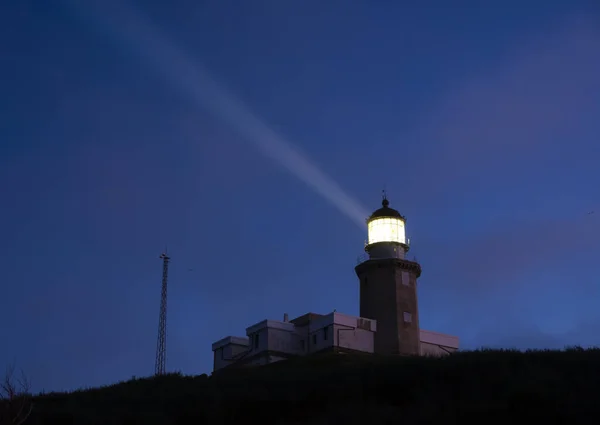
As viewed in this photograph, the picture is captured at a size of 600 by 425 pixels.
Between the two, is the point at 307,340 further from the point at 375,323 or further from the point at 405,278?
the point at 405,278

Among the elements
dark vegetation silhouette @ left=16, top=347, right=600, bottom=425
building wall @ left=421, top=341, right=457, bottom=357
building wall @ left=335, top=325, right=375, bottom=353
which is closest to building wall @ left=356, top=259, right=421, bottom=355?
building wall @ left=335, top=325, right=375, bottom=353

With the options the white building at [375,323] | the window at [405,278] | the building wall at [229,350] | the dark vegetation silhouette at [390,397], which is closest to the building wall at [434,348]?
the white building at [375,323]

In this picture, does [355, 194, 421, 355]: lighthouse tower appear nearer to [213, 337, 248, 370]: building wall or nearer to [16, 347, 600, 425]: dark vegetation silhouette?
[213, 337, 248, 370]: building wall

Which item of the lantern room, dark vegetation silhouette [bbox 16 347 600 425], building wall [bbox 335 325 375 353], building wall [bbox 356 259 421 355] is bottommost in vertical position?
dark vegetation silhouette [bbox 16 347 600 425]

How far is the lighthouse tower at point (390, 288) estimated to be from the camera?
42812mm

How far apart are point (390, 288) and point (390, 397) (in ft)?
69.0

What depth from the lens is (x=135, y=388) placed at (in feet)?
101

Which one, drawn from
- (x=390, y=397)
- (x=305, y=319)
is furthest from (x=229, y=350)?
(x=390, y=397)

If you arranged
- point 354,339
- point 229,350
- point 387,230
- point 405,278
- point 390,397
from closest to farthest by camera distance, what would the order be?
point 390,397 → point 354,339 → point 405,278 → point 387,230 → point 229,350

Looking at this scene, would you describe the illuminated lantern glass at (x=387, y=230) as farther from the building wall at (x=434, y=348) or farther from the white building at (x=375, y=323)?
the building wall at (x=434, y=348)

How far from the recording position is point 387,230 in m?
44.8

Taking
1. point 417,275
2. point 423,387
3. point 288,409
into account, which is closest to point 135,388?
point 288,409

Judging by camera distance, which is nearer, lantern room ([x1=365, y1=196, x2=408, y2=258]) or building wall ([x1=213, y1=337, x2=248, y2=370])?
lantern room ([x1=365, y1=196, x2=408, y2=258])

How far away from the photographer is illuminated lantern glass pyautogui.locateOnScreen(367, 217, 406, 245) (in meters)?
44.7
